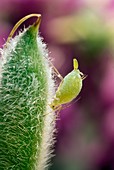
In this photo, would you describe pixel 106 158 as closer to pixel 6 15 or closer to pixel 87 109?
pixel 87 109

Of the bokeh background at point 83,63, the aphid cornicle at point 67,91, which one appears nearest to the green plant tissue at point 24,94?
the aphid cornicle at point 67,91

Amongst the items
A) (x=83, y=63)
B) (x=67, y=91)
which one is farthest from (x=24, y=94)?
(x=83, y=63)

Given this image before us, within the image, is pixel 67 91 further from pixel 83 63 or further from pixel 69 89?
pixel 83 63

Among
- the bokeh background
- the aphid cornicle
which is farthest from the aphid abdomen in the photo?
the bokeh background

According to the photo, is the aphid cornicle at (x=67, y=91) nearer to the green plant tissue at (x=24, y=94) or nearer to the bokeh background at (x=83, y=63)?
the green plant tissue at (x=24, y=94)

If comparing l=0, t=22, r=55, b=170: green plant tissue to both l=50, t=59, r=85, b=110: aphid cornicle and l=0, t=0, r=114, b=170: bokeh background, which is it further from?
l=0, t=0, r=114, b=170: bokeh background

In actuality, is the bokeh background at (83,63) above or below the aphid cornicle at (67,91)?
above
